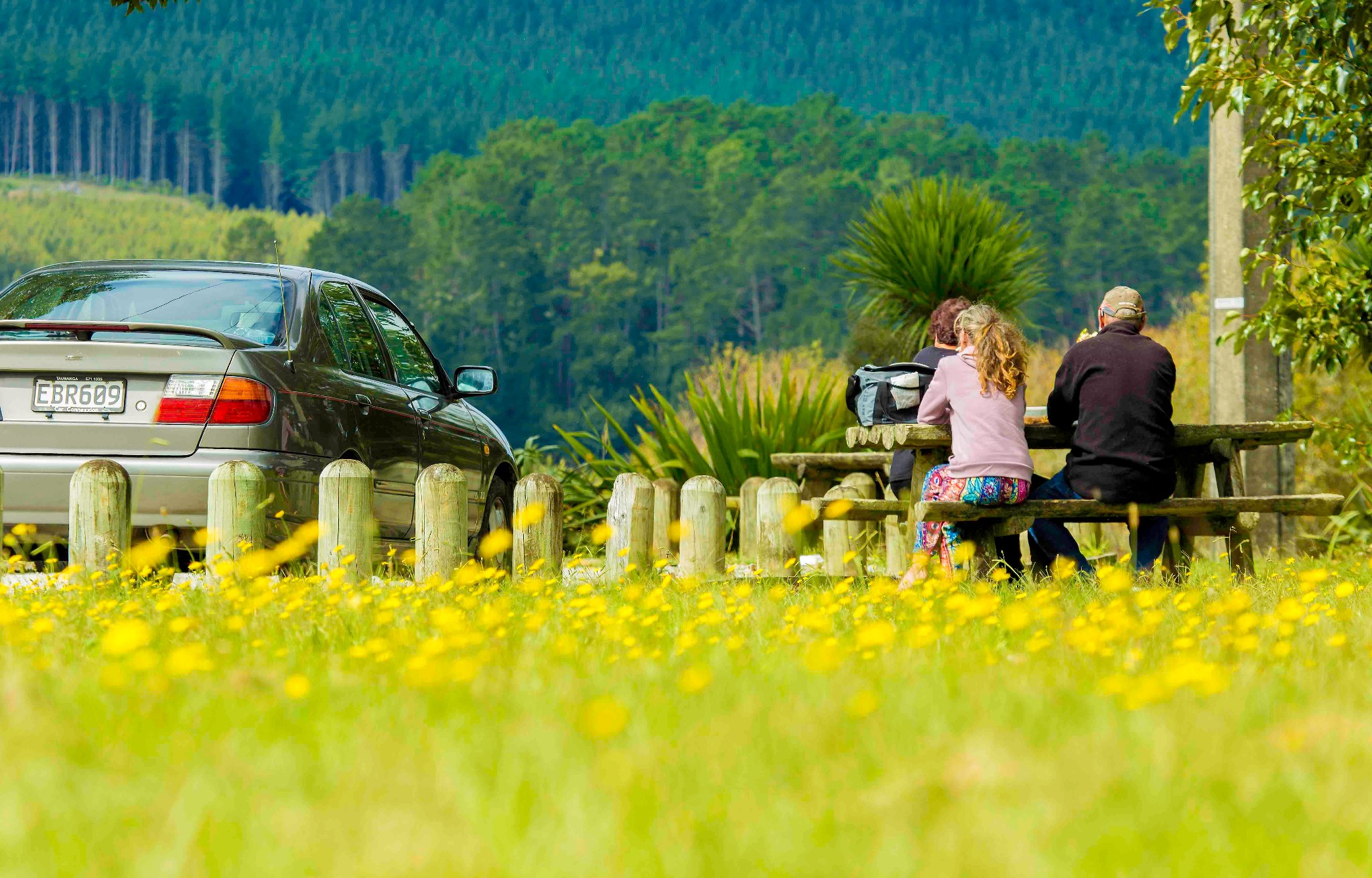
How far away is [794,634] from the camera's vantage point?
12.4 ft

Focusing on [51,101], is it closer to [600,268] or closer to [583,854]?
[600,268]

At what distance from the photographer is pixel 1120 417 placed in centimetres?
596

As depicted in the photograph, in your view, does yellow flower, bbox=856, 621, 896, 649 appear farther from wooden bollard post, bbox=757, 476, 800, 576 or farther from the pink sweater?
wooden bollard post, bbox=757, 476, 800, 576

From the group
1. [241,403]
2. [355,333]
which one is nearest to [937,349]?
[355,333]

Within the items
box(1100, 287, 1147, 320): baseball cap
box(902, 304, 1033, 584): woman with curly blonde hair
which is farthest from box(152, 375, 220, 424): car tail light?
box(1100, 287, 1147, 320): baseball cap

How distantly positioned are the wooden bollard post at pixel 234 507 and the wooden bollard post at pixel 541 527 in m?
1.08

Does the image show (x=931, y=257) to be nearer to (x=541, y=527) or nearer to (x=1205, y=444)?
(x=1205, y=444)

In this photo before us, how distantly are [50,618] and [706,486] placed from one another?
9.25 feet

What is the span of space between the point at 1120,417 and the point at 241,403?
11.5 ft

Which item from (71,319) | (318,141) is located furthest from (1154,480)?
(318,141)

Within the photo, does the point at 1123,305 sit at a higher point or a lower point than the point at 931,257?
lower

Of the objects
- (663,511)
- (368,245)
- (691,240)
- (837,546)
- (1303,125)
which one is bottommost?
(837,546)

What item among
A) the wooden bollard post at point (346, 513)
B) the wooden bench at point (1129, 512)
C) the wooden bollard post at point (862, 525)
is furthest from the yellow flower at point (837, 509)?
the wooden bollard post at point (346, 513)

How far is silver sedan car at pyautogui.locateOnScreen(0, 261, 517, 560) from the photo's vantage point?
5.39m
